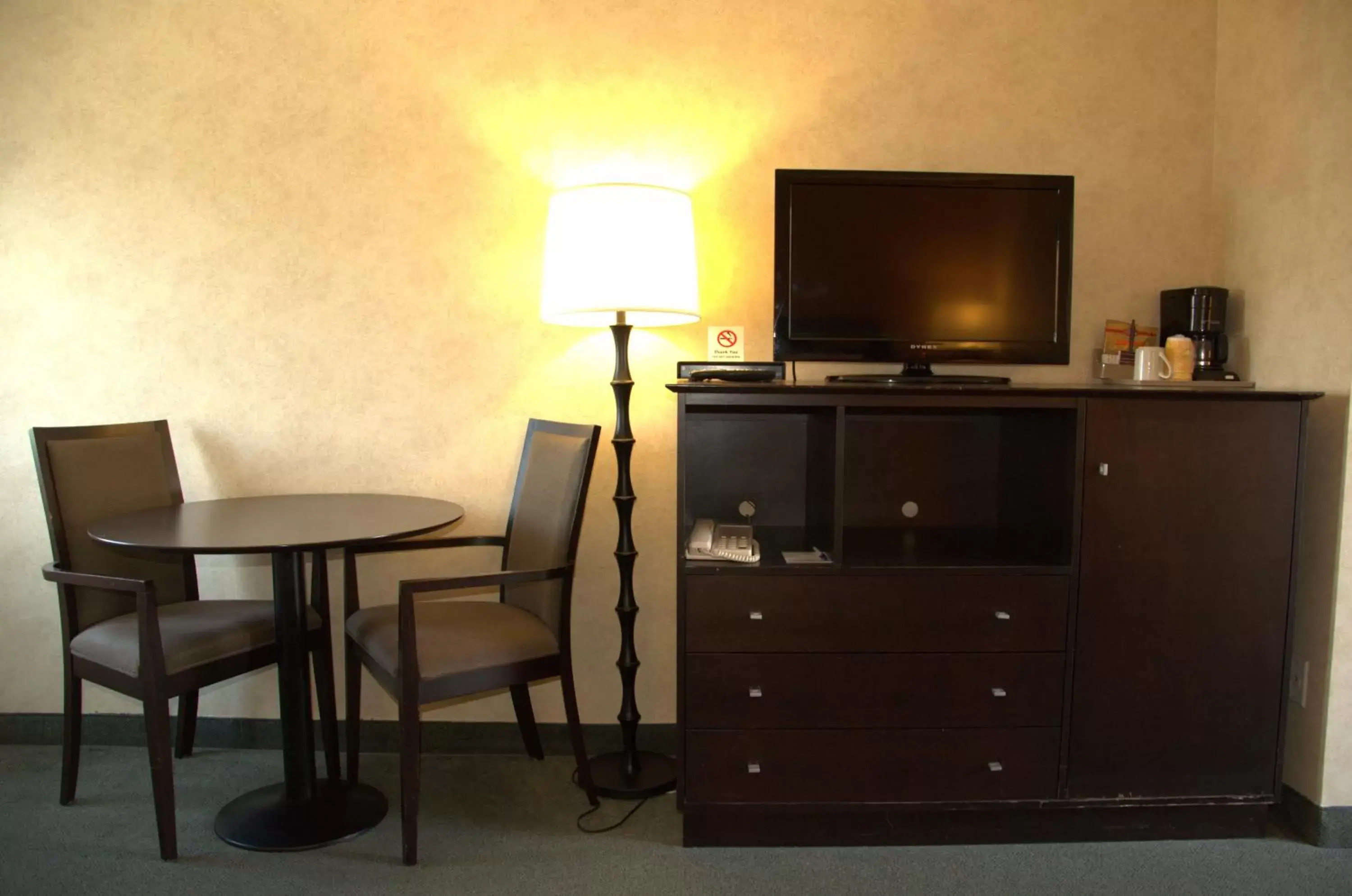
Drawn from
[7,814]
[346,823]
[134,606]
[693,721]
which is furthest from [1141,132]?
[7,814]

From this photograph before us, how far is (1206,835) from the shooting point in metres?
2.08

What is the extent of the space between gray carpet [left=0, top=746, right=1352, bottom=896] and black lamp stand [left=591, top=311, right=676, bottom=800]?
0.07m

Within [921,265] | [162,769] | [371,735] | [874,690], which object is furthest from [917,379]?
[162,769]

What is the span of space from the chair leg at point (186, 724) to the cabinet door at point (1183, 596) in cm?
250

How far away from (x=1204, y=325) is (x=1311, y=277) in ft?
0.87

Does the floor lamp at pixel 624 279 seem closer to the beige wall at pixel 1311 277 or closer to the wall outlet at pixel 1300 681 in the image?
the beige wall at pixel 1311 277

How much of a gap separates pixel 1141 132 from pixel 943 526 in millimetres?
1320

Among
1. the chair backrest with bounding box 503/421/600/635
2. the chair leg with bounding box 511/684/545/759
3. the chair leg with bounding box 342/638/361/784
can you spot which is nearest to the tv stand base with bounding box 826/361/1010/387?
the chair backrest with bounding box 503/421/600/635

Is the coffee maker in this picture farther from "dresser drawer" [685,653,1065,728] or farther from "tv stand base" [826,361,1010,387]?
"dresser drawer" [685,653,1065,728]

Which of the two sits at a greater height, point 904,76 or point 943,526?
point 904,76

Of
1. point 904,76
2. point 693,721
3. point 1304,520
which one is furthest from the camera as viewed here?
point 904,76

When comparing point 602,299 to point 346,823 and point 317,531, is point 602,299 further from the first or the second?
point 346,823

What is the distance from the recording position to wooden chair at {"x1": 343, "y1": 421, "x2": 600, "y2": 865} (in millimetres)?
1880

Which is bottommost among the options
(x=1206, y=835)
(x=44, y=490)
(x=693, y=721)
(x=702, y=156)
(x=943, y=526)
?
(x=1206, y=835)
